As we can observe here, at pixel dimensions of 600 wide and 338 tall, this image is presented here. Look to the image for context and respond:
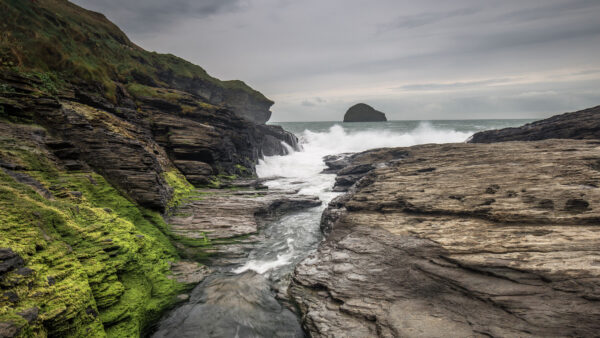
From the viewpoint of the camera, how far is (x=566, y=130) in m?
22.7

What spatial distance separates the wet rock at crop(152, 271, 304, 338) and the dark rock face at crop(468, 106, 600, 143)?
27904mm

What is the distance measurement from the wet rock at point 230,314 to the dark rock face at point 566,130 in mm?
27904

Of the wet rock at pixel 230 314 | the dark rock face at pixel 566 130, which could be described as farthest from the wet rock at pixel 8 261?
the dark rock face at pixel 566 130

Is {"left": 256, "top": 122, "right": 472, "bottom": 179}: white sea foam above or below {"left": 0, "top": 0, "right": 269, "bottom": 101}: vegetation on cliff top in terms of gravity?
below

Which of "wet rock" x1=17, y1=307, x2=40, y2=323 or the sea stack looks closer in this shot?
"wet rock" x1=17, y1=307, x2=40, y2=323

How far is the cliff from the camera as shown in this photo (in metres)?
6.14

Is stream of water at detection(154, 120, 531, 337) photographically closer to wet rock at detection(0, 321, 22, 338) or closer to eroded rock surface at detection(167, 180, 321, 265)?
eroded rock surface at detection(167, 180, 321, 265)

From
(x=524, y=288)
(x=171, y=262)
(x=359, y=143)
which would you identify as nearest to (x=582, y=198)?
(x=524, y=288)

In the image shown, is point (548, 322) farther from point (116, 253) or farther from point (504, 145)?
point (504, 145)

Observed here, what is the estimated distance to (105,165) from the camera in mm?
13000

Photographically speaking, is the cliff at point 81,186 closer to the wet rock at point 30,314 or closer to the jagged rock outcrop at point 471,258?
the wet rock at point 30,314

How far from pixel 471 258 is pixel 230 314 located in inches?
349

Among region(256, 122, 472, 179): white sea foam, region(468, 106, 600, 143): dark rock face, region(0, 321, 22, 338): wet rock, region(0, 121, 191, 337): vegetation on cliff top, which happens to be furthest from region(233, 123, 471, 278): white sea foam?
region(468, 106, 600, 143): dark rock face

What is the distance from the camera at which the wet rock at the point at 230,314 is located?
27.1 ft
